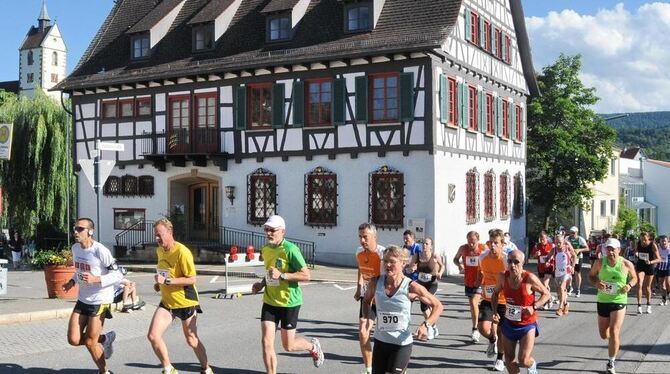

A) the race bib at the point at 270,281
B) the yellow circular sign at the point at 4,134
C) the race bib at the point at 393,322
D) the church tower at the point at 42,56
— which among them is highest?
the church tower at the point at 42,56

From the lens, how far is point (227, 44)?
27.5m

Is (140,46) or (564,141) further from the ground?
(140,46)

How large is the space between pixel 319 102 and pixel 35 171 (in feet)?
42.9

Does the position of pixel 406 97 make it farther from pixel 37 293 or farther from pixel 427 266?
pixel 427 266

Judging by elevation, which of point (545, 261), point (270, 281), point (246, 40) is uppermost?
point (246, 40)

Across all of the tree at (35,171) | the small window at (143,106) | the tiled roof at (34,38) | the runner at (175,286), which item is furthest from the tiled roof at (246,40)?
the tiled roof at (34,38)

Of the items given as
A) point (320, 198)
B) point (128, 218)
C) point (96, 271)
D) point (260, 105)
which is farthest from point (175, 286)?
point (128, 218)

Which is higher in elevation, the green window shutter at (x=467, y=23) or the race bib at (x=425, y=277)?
the green window shutter at (x=467, y=23)

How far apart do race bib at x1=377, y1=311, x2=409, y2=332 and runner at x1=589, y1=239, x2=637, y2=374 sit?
3.82 meters

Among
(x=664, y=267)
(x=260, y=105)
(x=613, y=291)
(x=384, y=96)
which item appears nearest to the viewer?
(x=613, y=291)

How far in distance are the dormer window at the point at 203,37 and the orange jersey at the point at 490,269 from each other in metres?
19.3

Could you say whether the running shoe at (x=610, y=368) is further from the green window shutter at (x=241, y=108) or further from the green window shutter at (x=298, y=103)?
the green window shutter at (x=241, y=108)

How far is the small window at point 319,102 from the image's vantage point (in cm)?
2484

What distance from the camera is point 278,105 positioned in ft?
84.5
